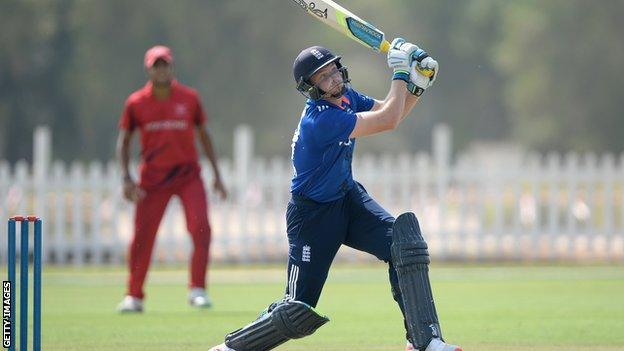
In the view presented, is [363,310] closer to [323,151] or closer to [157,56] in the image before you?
[157,56]

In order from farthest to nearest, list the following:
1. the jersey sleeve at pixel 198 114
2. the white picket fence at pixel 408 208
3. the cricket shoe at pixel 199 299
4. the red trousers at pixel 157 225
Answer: the white picket fence at pixel 408 208
the jersey sleeve at pixel 198 114
the red trousers at pixel 157 225
the cricket shoe at pixel 199 299

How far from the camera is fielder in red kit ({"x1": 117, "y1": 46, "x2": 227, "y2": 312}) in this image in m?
12.6

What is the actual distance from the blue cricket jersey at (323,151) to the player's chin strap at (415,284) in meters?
0.60

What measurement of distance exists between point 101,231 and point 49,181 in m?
1.04

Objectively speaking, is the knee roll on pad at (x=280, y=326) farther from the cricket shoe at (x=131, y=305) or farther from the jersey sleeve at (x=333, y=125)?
the cricket shoe at (x=131, y=305)

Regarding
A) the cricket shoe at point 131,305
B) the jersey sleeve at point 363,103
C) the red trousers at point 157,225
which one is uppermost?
the jersey sleeve at point 363,103

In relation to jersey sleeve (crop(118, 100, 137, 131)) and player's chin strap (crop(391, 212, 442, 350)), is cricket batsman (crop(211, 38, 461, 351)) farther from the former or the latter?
jersey sleeve (crop(118, 100, 137, 131))

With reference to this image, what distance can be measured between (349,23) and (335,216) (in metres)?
1.18

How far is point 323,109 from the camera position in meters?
8.23

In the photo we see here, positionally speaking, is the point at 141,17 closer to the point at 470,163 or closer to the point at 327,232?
the point at 470,163

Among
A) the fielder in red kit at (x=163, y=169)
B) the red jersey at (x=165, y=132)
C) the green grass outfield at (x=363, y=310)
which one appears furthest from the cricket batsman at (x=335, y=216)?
the red jersey at (x=165, y=132)

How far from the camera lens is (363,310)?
41.5 ft

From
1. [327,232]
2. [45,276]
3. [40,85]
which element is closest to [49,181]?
[45,276]

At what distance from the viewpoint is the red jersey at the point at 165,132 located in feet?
42.5
